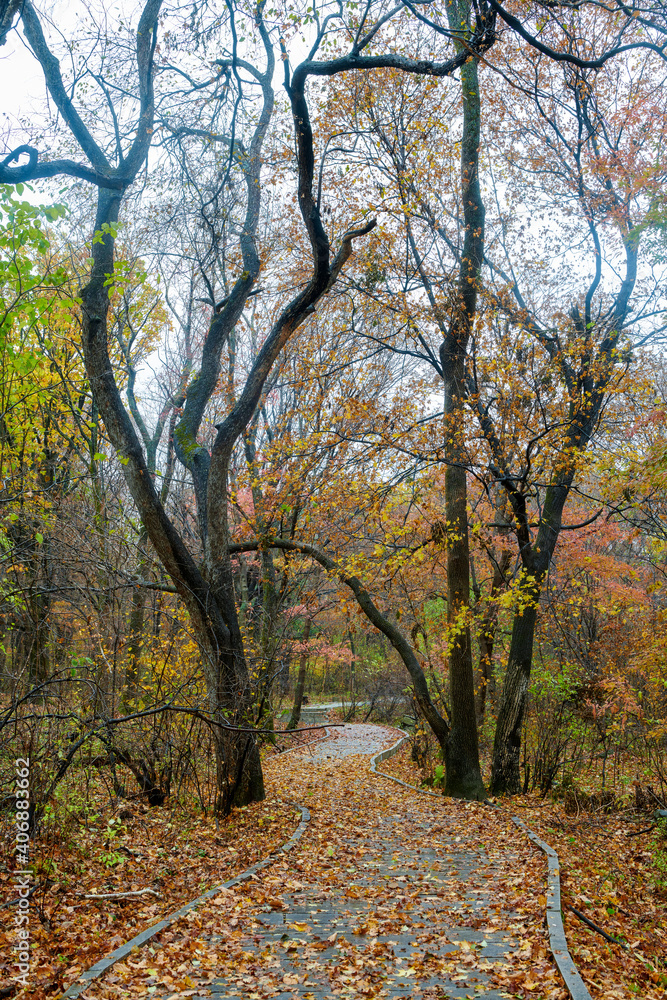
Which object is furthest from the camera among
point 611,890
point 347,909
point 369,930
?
point 611,890

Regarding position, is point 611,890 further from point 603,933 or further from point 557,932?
point 557,932

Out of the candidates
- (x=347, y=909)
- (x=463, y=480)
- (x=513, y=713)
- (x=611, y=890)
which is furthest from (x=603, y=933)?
(x=463, y=480)

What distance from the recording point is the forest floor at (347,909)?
387 cm

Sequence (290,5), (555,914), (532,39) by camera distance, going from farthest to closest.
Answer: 1. (290,5)
2. (532,39)
3. (555,914)

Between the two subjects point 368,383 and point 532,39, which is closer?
point 532,39

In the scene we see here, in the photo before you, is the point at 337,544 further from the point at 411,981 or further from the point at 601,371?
the point at 411,981

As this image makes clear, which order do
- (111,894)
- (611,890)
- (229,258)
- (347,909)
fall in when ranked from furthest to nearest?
(229,258) < (611,890) < (347,909) < (111,894)

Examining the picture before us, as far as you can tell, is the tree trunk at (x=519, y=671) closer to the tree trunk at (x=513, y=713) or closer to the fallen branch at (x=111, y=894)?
the tree trunk at (x=513, y=713)

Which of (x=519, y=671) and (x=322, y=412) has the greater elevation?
(x=322, y=412)

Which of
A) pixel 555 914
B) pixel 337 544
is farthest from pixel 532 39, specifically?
pixel 337 544

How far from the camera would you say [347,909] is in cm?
527

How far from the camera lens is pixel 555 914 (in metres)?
4.67

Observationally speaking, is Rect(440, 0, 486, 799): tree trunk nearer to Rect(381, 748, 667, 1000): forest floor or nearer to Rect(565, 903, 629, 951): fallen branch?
Rect(381, 748, 667, 1000): forest floor

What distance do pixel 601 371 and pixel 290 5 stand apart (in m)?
6.00
